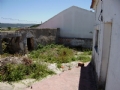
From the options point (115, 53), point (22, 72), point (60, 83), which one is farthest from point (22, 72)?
point (115, 53)

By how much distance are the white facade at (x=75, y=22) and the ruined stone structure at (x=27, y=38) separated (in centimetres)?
141

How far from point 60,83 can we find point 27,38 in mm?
9492

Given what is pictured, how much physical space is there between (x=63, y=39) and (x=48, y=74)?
32.7 ft

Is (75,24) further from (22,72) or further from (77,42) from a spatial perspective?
(22,72)

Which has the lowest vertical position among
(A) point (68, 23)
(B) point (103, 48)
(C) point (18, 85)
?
(C) point (18, 85)

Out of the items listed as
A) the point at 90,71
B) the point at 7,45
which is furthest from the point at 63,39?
the point at 90,71

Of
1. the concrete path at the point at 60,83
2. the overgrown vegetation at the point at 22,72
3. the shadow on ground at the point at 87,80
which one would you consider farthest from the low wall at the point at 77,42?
the concrete path at the point at 60,83

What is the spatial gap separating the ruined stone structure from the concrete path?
220 inches

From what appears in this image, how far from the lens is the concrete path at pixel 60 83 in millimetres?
6084

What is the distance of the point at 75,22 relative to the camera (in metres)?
17.7

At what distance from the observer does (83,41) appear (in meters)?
16.7

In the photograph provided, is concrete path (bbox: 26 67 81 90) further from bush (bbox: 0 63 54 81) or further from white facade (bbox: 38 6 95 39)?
white facade (bbox: 38 6 95 39)

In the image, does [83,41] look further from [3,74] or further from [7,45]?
[3,74]

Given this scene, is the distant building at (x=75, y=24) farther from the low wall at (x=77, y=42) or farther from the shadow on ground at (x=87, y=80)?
the shadow on ground at (x=87, y=80)
